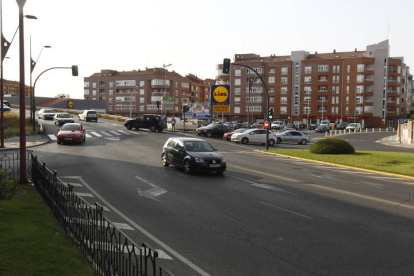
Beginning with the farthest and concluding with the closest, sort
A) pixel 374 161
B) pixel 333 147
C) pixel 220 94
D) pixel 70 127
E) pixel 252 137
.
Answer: pixel 220 94
pixel 252 137
pixel 70 127
pixel 333 147
pixel 374 161

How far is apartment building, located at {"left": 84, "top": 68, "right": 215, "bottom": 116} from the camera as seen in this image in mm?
111000

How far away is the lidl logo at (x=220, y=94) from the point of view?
171ft

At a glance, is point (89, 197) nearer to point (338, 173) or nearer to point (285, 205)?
point (285, 205)

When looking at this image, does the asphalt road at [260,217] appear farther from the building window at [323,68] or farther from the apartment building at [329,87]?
the building window at [323,68]

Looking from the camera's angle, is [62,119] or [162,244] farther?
[62,119]

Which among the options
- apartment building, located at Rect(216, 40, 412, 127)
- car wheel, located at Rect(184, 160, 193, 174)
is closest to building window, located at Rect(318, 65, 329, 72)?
apartment building, located at Rect(216, 40, 412, 127)

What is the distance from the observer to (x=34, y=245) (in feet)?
20.5

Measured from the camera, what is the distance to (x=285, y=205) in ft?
35.8

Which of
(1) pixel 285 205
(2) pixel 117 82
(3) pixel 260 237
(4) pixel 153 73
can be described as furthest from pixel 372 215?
(2) pixel 117 82

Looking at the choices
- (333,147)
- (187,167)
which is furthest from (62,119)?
(187,167)

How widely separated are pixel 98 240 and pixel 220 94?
155 ft

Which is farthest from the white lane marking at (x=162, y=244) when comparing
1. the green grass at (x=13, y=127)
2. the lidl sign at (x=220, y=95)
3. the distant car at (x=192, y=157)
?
the lidl sign at (x=220, y=95)

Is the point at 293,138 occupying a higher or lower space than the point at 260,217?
higher

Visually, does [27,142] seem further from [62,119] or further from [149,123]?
[62,119]
